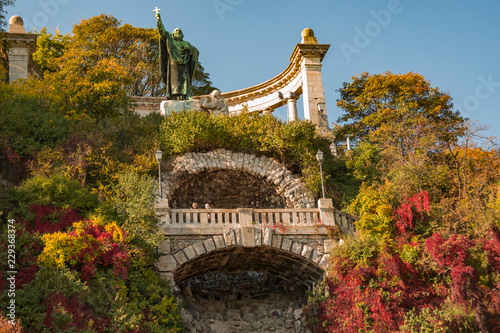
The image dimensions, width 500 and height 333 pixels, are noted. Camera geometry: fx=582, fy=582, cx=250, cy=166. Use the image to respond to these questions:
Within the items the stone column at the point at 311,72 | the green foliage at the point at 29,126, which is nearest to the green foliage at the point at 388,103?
the stone column at the point at 311,72

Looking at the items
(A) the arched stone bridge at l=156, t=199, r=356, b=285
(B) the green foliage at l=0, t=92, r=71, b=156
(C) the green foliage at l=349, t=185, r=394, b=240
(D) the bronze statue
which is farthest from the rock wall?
(D) the bronze statue

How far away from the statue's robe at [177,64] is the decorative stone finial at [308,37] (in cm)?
663

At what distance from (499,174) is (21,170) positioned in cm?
1800

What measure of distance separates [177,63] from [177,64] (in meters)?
0.05

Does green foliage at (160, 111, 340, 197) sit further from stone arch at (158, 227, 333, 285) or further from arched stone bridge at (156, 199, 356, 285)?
stone arch at (158, 227, 333, 285)

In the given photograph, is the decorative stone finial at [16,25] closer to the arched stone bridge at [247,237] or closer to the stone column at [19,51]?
the stone column at [19,51]

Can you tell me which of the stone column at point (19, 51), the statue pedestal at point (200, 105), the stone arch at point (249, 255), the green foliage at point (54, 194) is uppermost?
the stone column at point (19, 51)

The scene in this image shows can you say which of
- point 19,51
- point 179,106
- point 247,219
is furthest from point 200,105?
point 19,51

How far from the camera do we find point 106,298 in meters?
16.2

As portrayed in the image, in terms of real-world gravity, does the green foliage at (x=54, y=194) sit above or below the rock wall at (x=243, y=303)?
above

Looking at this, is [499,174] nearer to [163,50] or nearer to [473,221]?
[473,221]

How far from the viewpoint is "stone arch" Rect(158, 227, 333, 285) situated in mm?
18812

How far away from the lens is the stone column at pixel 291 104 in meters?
31.8

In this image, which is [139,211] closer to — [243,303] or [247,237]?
[247,237]
